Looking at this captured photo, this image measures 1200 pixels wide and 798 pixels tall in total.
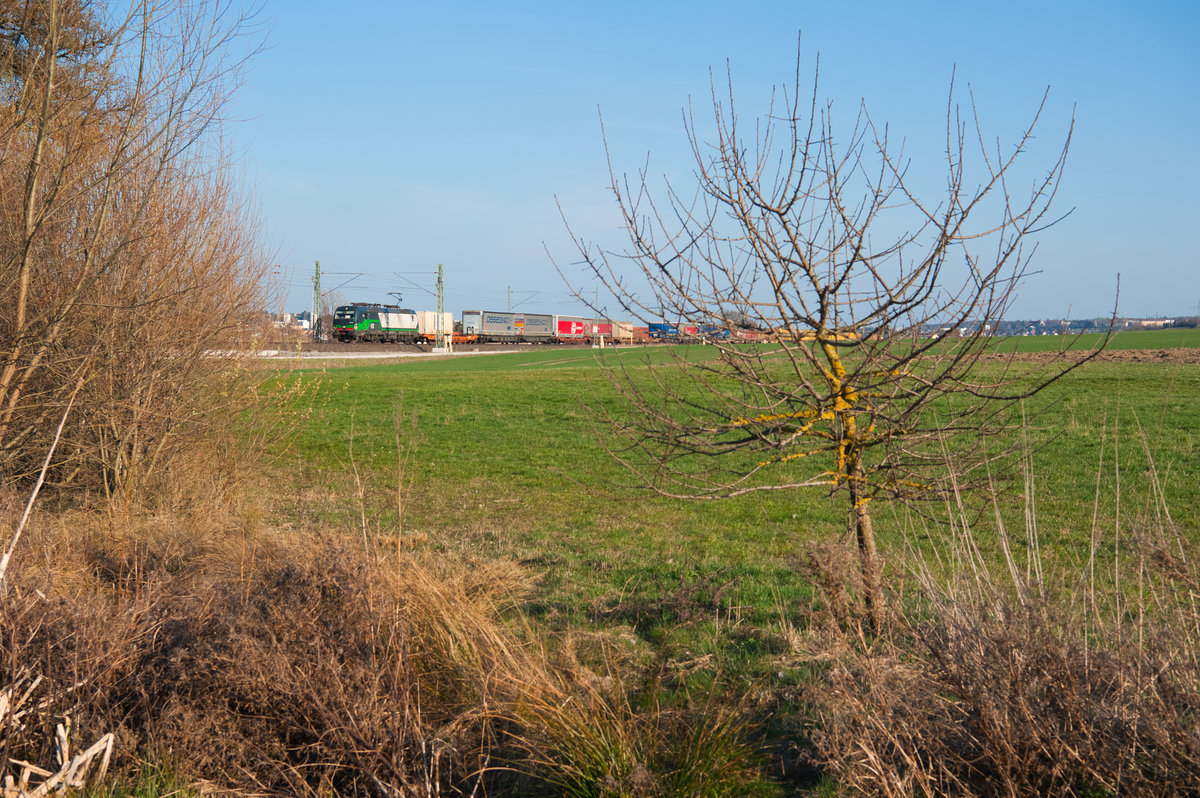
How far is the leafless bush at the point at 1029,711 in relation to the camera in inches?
101

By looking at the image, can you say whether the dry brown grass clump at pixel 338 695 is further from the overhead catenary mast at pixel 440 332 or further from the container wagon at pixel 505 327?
the container wagon at pixel 505 327

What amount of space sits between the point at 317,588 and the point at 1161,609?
3.48 meters

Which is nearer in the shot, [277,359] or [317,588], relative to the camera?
[317,588]

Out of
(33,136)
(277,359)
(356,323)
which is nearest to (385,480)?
(277,359)

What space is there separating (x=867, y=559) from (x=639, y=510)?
569 centimetres

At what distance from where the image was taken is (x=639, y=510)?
33.1 feet

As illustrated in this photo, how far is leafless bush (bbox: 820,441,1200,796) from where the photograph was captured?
2.55m

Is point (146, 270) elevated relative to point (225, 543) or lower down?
elevated

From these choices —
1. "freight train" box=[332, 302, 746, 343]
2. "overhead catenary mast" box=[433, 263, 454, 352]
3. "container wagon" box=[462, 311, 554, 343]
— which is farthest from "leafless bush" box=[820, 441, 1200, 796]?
"container wagon" box=[462, 311, 554, 343]

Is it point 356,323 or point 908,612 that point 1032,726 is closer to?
point 908,612

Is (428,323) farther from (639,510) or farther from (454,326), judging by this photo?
(639,510)

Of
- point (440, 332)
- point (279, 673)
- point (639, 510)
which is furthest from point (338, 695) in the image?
point (440, 332)

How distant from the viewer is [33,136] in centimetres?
714

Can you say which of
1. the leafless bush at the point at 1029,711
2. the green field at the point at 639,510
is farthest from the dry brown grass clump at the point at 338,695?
the leafless bush at the point at 1029,711
